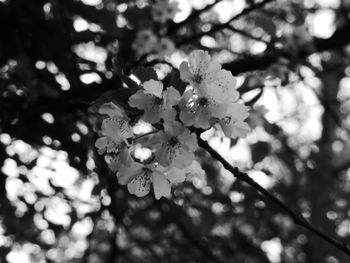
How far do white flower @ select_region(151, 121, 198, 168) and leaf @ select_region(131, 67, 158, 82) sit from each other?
13cm

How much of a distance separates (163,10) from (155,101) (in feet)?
4.97

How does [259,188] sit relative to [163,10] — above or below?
below

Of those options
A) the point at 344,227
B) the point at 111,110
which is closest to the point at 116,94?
the point at 111,110

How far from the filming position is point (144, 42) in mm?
2289

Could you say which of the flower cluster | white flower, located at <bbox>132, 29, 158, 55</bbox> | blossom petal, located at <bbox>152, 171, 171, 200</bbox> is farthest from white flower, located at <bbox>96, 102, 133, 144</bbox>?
white flower, located at <bbox>132, 29, 158, 55</bbox>

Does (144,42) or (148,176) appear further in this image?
(144,42)

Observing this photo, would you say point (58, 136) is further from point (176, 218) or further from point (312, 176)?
point (312, 176)

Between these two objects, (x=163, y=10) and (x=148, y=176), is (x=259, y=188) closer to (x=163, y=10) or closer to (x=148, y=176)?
(x=148, y=176)

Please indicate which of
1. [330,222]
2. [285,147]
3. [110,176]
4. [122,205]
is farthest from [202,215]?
[330,222]

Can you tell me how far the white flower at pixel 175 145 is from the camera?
0.91 meters

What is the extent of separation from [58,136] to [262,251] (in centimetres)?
138

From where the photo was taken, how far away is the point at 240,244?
2.67m

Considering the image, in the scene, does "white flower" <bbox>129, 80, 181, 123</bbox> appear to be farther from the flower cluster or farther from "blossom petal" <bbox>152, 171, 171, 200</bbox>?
"blossom petal" <bbox>152, 171, 171, 200</bbox>

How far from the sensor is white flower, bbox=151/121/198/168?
0.91m
